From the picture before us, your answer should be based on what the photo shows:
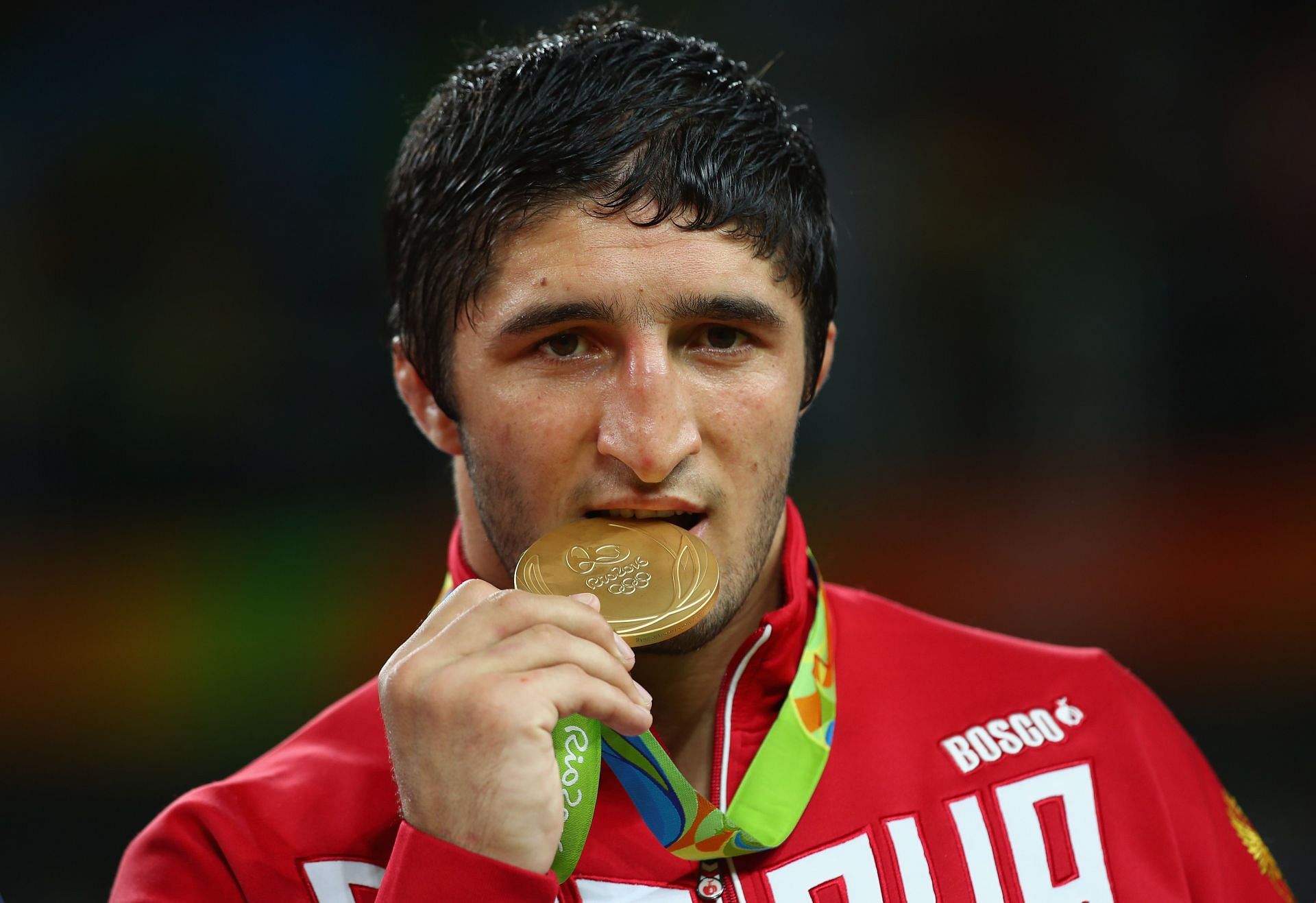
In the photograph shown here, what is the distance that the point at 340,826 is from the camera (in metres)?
2.16

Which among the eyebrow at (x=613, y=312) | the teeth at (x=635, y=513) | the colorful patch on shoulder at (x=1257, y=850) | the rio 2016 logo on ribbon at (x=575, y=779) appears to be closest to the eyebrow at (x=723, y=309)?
the eyebrow at (x=613, y=312)

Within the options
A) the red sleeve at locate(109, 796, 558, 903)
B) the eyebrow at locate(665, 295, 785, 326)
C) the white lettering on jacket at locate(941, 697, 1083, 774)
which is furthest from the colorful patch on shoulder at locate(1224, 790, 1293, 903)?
the red sleeve at locate(109, 796, 558, 903)

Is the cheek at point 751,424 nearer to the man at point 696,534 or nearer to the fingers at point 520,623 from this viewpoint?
the man at point 696,534

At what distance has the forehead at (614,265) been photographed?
203 cm

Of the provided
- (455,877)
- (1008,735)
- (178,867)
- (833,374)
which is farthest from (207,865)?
(833,374)

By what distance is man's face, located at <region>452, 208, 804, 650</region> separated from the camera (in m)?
2.03

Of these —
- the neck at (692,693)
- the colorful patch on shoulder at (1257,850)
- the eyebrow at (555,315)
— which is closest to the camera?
the eyebrow at (555,315)

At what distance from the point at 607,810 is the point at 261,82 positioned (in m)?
4.29

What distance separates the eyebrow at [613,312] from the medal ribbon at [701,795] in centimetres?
62

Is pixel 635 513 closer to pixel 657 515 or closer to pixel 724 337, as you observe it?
pixel 657 515

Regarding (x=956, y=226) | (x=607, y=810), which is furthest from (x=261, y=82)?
(x=607, y=810)

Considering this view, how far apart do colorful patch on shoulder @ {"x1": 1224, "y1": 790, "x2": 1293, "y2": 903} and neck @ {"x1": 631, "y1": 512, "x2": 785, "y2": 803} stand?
100cm

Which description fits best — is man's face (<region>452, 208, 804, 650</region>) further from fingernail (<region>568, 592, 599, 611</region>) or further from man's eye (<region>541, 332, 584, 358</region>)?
fingernail (<region>568, 592, 599, 611</region>)

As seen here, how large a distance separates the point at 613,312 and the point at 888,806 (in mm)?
979
